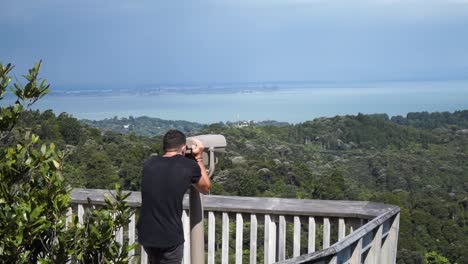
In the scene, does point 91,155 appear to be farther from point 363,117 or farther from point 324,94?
point 324,94

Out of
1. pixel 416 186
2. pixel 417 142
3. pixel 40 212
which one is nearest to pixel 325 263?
pixel 40 212

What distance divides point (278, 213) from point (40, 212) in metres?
1.73

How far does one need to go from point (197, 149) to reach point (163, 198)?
325 millimetres

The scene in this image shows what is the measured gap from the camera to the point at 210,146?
378 cm

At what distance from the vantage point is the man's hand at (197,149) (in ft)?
12.3

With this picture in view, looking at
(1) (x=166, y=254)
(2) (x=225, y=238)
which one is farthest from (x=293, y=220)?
(1) (x=166, y=254)

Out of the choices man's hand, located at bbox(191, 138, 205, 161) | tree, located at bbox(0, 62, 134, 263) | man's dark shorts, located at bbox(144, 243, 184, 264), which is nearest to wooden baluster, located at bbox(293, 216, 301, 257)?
man's dark shorts, located at bbox(144, 243, 184, 264)

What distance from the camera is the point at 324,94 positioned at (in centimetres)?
19600

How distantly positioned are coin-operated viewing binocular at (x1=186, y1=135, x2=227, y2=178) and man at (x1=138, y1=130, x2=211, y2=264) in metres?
0.03

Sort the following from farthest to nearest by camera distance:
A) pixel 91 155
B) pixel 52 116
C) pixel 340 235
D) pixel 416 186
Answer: pixel 416 186 → pixel 52 116 → pixel 91 155 → pixel 340 235

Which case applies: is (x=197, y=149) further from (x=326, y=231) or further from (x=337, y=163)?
(x=337, y=163)

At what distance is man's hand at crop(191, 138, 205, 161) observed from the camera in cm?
375

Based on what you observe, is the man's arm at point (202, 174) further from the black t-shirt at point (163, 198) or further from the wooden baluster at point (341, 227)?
the wooden baluster at point (341, 227)

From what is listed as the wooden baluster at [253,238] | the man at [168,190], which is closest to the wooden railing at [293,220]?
the wooden baluster at [253,238]
